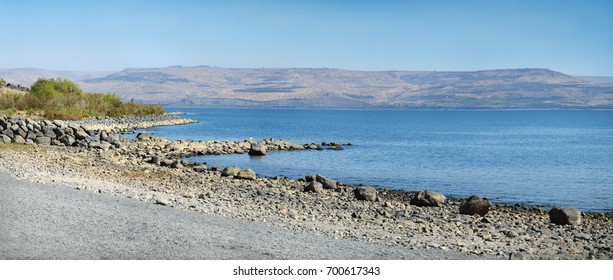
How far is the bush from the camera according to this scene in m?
52.2

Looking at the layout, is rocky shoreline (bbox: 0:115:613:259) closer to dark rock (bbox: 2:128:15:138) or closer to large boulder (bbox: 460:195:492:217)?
large boulder (bbox: 460:195:492:217)

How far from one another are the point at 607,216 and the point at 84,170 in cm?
1452

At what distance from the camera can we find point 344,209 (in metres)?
17.0

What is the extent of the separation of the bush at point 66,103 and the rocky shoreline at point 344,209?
95.2ft

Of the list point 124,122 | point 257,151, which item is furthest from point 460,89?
point 257,151

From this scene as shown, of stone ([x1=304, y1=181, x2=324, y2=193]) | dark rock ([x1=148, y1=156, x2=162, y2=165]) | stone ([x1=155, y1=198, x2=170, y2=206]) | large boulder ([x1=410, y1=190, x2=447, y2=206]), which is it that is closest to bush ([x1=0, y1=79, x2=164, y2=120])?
dark rock ([x1=148, y1=156, x2=162, y2=165])

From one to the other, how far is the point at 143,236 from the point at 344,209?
24.7 feet

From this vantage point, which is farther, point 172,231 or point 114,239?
point 172,231

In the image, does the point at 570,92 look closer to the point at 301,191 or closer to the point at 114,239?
the point at 301,191

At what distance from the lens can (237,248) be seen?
987 centimetres

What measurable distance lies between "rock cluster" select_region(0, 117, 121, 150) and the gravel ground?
1700cm

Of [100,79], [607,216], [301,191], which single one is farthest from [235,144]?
[100,79]

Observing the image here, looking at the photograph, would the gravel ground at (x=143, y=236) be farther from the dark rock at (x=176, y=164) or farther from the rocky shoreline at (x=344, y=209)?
the dark rock at (x=176, y=164)

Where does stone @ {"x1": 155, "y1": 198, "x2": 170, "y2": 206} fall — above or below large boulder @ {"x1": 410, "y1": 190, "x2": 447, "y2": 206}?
above
